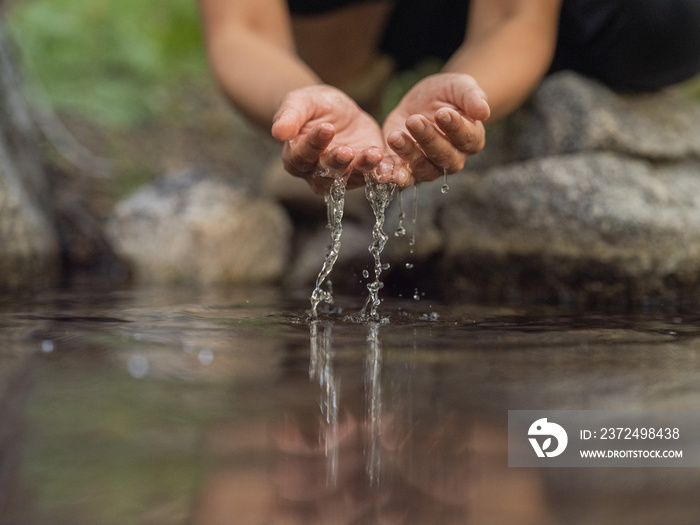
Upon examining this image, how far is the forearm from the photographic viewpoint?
7.96ft

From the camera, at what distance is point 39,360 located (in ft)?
4.20

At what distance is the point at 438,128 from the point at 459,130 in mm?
64

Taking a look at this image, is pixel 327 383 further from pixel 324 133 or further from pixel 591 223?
pixel 591 223

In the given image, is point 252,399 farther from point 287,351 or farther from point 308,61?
point 308,61

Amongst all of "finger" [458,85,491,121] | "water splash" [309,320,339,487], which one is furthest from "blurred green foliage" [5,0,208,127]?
"water splash" [309,320,339,487]

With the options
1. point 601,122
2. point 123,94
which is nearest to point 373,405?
point 601,122

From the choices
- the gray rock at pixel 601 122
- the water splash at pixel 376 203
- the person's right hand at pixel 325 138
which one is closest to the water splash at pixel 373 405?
the water splash at pixel 376 203

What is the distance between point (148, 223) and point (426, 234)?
5.33 ft

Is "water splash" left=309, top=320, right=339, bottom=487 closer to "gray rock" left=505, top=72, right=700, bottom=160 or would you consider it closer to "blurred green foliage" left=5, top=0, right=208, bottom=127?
"gray rock" left=505, top=72, right=700, bottom=160

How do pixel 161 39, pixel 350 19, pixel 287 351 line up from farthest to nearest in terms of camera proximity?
pixel 161 39 < pixel 350 19 < pixel 287 351

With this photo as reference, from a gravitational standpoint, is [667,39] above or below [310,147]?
above

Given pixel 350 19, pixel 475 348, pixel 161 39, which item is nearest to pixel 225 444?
pixel 475 348

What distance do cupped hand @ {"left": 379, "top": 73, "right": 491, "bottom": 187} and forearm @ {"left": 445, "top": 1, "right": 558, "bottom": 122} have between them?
46cm

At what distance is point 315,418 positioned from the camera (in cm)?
98
